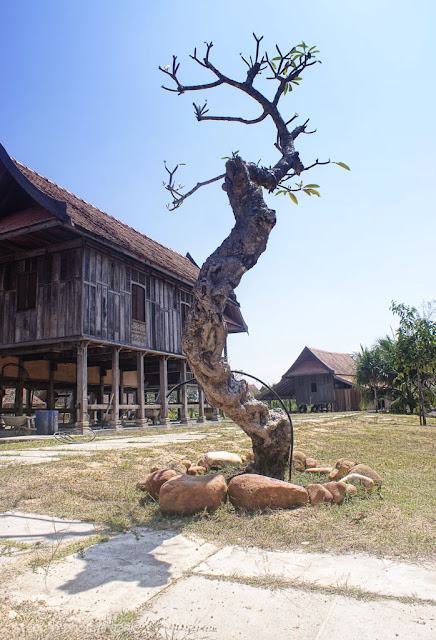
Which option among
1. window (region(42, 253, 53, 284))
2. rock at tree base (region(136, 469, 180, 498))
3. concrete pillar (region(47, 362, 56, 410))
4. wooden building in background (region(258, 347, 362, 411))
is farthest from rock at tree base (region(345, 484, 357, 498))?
wooden building in background (region(258, 347, 362, 411))

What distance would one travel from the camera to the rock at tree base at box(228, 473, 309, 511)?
3617mm

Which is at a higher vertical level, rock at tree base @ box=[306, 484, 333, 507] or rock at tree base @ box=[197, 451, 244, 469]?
rock at tree base @ box=[197, 451, 244, 469]

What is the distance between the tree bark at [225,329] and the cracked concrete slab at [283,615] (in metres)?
2.21

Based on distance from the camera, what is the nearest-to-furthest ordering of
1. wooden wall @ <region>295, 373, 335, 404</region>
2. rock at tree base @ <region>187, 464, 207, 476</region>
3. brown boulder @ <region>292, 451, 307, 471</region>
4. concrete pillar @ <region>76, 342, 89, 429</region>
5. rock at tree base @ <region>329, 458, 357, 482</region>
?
rock at tree base @ <region>329, 458, 357, 482</region>
rock at tree base @ <region>187, 464, 207, 476</region>
brown boulder @ <region>292, 451, 307, 471</region>
concrete pillar @ <region>76, 342, 89, 429</region>
wooden wall @ <region>295, 373, 335, 404</region>

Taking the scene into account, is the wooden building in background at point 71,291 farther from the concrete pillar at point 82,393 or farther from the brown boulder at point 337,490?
the brown boulder at point 337,490

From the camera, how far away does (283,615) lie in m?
1.91

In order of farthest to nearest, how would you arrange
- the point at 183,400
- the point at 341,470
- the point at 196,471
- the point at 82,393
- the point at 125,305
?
the point at 183,400 → the point at 125,305 → the point at 82,393 → the point at 196,471 → the point at 341,470

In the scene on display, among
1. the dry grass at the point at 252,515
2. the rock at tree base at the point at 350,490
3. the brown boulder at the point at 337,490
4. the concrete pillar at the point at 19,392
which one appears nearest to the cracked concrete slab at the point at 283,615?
the dry grass at the point at 252,515

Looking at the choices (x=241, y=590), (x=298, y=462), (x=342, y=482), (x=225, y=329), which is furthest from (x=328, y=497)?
(x=241, y=590)

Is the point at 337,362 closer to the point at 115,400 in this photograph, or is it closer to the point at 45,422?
the point at 115,400

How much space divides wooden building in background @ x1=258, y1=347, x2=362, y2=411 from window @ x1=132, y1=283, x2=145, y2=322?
20.2 m

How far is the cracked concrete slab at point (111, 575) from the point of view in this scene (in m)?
2.07

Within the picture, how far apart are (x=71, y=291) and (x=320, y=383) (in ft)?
85.9

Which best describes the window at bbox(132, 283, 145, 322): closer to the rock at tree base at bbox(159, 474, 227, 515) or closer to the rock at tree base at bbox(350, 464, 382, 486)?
the rock at tree base at bbox(350, 464, 382, 486)
